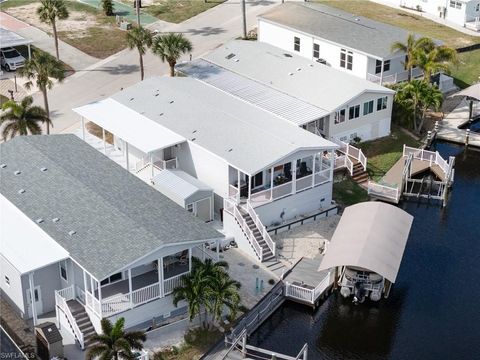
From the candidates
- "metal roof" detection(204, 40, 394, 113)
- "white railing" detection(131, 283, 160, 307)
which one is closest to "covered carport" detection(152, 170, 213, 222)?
"white railing" detection(131, 283, 160, 307)

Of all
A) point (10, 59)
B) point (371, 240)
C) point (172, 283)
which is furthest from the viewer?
point (10, 59)

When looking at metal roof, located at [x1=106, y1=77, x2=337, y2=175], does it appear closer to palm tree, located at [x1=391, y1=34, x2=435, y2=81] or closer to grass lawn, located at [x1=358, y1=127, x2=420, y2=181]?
grass lawn, located at [x1=358, y1=127, x2=420, y2=181]

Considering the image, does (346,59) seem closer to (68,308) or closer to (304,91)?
(304,91)

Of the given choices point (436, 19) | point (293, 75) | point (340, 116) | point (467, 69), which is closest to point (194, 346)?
point (340, 116)

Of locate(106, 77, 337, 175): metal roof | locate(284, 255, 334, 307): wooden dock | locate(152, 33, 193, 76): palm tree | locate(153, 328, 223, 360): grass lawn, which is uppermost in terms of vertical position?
locate(152, 33, 193, 76): palm tree

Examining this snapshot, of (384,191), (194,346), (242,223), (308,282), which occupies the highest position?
(242,223)

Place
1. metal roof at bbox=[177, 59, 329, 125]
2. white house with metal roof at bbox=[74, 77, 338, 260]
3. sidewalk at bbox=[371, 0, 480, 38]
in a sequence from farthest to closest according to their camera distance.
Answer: sidewalk at bbox=[371, 0, 480, 38] < metal roof at bbox=[177, 59, 329, 125] < white house with metal roof at bbox=[74, 77, 338, 260]

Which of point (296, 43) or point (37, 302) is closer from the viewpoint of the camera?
point (37, 302)
